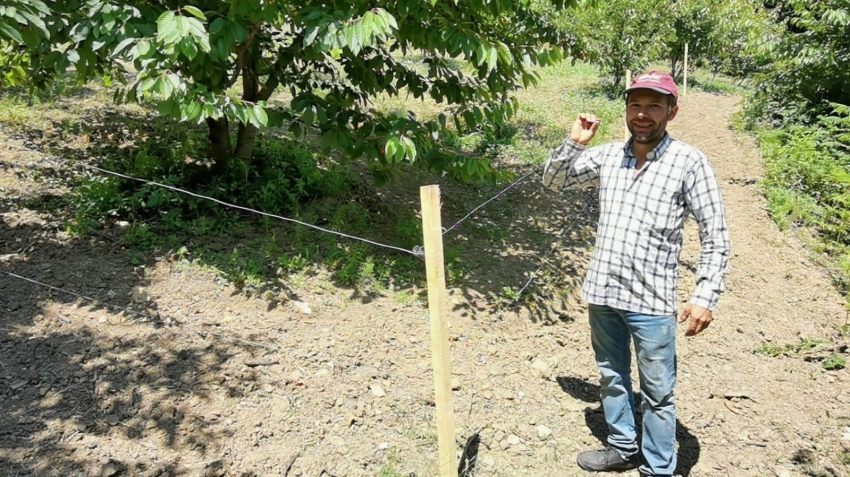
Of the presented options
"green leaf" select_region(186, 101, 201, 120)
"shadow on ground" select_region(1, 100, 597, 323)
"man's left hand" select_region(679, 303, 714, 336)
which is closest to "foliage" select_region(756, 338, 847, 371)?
"shadow on ground" select_region(1, 100, 597, 323)

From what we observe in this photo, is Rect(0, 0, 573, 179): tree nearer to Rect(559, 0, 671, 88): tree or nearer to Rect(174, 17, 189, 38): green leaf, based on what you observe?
Rect(174, 17, 189, 38): green leaf

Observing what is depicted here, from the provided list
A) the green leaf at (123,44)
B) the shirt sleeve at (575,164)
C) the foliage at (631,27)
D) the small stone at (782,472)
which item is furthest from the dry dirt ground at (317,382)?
the foliage at (631,27)

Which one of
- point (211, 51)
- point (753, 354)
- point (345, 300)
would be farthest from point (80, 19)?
point (753, 354)

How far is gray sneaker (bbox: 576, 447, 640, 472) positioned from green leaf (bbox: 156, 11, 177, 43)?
114 inches

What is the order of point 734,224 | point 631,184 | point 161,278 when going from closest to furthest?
1. point 631,184
2. point 161,278
3. point 734,224

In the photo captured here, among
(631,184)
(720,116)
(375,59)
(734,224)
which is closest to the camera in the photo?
(631,184)

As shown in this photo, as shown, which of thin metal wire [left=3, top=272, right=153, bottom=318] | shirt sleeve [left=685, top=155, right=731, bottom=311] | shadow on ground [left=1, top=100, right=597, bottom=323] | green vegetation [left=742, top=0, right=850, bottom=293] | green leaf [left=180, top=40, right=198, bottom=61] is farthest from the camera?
green vegetation [left=742, top=0, right=850, bottom=293]

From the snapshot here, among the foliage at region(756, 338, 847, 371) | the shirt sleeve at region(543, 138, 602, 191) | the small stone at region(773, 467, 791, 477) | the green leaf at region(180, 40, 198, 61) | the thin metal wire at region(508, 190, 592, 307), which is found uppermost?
the green leaf at region(180, 40, 198, 61)

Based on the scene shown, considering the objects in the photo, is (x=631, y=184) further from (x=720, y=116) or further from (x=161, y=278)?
(x=720, y=116)

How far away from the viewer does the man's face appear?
7.82 ft

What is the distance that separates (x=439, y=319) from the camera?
2.38 meters

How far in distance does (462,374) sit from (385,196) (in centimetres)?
254

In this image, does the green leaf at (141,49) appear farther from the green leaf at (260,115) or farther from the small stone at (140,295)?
the small stone at (140,295)

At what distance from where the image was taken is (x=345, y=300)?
13.6 feet
